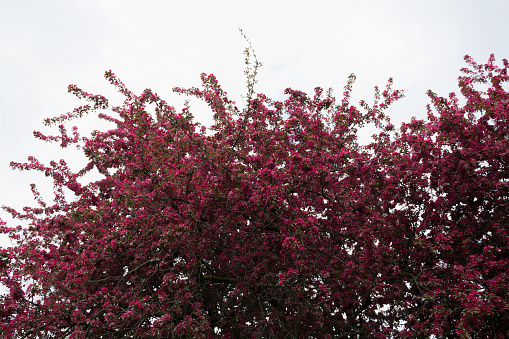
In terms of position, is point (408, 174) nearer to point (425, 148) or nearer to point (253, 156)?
point (425, 148)

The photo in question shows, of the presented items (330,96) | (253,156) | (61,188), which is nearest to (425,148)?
(330,96)

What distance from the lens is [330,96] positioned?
8680 millimetres

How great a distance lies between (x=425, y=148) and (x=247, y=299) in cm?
472

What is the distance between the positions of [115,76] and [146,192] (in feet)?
13.0

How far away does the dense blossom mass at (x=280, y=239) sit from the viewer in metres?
6.13

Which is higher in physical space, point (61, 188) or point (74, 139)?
point (74, 139)

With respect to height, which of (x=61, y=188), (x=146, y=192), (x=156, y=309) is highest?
(x=61, y=188)

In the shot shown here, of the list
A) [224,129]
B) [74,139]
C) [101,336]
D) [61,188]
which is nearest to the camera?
[101,336]

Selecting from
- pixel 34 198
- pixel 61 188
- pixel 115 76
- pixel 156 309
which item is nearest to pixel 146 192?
pixel 156 309

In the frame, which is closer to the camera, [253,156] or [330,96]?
[253,156]

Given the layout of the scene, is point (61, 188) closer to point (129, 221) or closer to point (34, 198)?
point (34, 198)

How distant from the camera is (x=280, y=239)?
690 cm

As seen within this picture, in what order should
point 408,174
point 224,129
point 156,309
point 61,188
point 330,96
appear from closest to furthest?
point 156,309 → point 408,174 → point 224,129 → point 330,96 → point 61,188

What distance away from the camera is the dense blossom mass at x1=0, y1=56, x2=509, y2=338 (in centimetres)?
613
